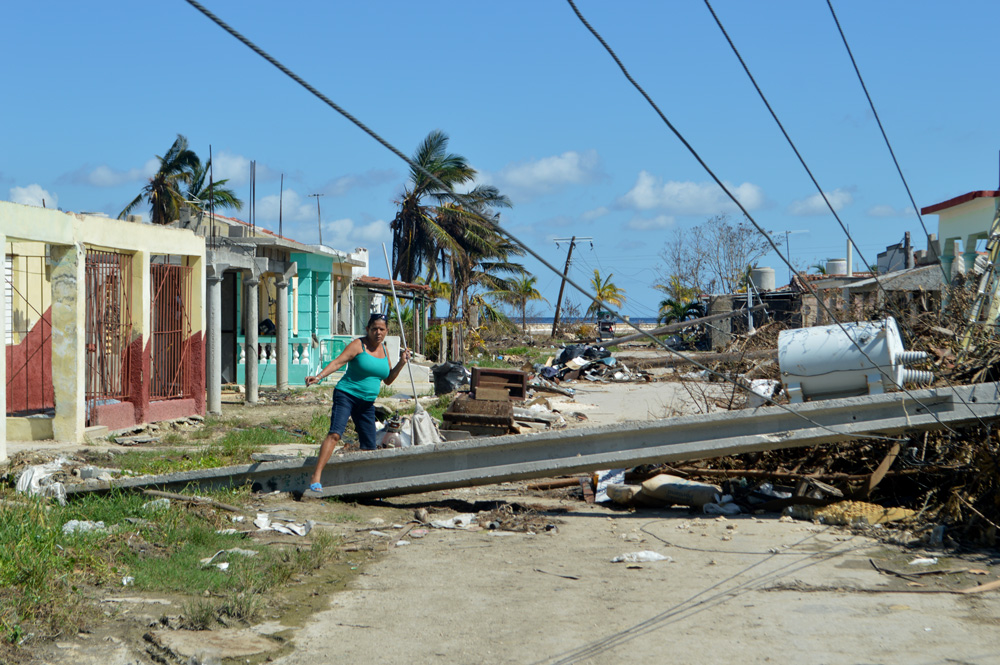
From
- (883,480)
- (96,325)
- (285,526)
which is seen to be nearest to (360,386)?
(285,526)

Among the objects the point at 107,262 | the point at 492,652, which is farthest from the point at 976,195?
the point at 492,652

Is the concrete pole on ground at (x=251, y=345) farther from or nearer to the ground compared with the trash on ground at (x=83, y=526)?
farther from the ground

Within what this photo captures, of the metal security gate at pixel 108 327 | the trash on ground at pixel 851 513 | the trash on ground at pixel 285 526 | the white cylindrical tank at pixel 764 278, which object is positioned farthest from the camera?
the white cylindrical tank at pixel 764 278

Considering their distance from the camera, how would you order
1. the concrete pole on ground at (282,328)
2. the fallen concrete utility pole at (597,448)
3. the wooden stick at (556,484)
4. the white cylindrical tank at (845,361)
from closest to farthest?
the fallen concrete utility pole at (597,448)
the white cylindrical tank at (845,361)
the wooden stick at (556,484)
the concrete pole on ground at (282,328)

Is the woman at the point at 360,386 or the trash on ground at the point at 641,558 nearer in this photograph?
the trash on ground at the point at 641,558

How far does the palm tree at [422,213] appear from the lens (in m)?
37.8

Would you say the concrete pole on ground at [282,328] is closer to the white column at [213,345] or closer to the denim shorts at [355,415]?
the white column at [213,345]

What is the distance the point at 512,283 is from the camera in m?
40.6

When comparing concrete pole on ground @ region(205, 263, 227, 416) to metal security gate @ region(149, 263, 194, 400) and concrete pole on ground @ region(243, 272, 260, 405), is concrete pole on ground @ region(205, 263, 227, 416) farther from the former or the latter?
concrete pole on ground @ region(243, 272, 260, 405)

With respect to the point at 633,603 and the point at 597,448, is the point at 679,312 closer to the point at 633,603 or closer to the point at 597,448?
the point at 597,448

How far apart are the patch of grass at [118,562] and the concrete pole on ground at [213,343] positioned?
24.9 ft

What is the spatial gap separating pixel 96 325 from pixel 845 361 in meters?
9.52

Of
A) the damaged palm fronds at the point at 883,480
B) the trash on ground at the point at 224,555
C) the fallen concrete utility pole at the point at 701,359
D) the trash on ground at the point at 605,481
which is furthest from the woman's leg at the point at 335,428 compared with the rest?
the fallen concrete utility pole at the point at 701,359

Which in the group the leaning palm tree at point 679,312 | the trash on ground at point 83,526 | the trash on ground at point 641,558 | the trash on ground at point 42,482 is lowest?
the trash on ground at point 641,558
